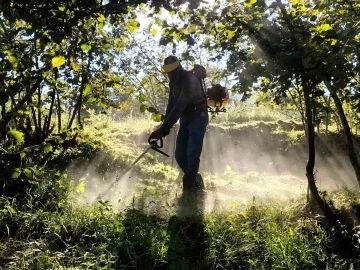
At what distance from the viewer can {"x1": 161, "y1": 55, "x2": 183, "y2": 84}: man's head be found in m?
5.33

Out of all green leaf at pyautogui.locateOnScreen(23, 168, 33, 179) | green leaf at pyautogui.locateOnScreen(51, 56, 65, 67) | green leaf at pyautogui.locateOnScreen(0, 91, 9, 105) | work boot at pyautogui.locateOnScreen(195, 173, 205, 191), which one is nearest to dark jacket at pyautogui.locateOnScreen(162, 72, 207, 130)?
work boot at pyautogui.locateOnScreen(195, 173, 205, 191)

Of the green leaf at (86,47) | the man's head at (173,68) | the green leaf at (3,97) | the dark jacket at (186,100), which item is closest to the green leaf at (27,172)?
the green leaf at (3,97)

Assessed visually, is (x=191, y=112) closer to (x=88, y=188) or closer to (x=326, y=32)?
(x=88, y=188)

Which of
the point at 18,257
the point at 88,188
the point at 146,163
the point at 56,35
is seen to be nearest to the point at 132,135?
the point at 146,163

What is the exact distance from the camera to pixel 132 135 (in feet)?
31.8

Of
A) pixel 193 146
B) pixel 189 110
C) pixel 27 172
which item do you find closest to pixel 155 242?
pixel 27 172

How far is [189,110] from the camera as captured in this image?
5688mm

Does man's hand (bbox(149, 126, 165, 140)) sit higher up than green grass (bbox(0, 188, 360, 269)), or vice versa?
man's hand (bbox(149, 126, 165, 140))

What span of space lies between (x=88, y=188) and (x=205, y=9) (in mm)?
3269

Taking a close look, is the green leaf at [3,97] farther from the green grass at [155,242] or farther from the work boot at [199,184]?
the work boot at [199,184]

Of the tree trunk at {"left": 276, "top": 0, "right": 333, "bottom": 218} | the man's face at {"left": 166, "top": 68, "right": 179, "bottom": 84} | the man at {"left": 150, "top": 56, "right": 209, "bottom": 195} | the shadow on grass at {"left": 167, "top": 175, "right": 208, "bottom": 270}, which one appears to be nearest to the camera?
the shadow on grass at {"left": 167, "top": 175, "right": 208, "bottom": 270}

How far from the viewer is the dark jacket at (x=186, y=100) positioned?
5.19 m

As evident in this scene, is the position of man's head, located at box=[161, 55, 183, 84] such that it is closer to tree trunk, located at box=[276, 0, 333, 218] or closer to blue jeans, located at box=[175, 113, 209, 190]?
blue jeans, located at box=[175, 113, 209, 190]

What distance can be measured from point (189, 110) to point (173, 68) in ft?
2.23
